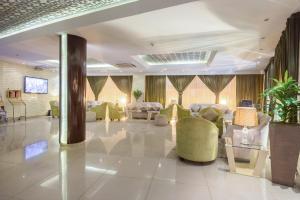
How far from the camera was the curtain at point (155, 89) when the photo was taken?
1187cm

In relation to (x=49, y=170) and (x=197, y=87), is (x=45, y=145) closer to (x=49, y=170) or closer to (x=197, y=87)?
(x=49, y=170)

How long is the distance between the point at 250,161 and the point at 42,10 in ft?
15.4

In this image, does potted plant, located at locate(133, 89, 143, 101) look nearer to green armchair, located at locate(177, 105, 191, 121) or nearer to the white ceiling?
green armchair, located at locate(177, 105, 191, 121)

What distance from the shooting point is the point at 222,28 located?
406cm

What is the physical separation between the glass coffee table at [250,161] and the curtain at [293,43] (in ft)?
4.70

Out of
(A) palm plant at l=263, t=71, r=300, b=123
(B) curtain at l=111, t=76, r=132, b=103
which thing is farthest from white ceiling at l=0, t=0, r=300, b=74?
(B) curtain at l=111, t=76, r=132, b=103

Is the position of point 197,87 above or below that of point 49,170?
above

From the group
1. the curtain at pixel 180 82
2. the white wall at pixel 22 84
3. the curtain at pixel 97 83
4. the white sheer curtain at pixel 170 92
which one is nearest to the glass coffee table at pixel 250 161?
the curtain at pixel 180 82

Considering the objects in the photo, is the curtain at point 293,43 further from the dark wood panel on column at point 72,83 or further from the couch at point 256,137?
the dark wood panel on column at point 72,83

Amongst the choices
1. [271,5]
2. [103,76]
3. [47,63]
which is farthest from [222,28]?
[103,76]

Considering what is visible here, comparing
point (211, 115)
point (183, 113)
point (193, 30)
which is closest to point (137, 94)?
point (183, 113)

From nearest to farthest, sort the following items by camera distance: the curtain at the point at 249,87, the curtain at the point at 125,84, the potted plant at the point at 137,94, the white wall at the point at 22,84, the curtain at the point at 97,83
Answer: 1. the white wall at the point at 22,84
2. the curtain at the point at 249,87
3. the potted plant at the point at 137,94
4. the curtain at the point at 125,84
5. the curtain at the point at 97,83

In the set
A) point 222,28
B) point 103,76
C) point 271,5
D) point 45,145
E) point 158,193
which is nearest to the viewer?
point 158,193

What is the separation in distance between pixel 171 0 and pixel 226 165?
9.93ft
